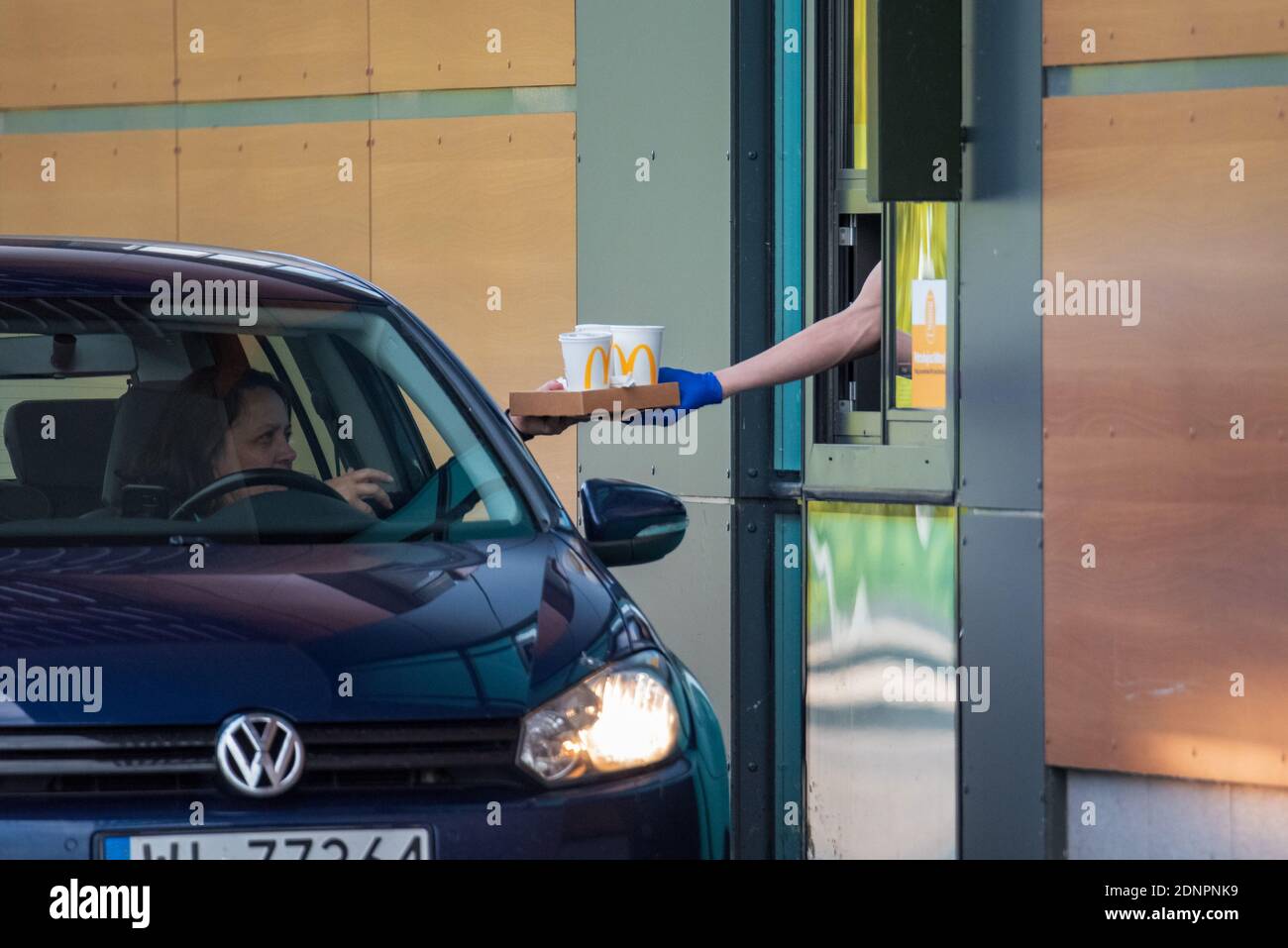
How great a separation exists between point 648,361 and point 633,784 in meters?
2.11

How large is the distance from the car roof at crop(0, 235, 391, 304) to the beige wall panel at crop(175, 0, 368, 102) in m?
3.51

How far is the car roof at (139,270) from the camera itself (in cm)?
437

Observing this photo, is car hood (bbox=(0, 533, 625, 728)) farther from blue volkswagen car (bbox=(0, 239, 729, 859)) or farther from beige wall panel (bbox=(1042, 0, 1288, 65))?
beige wall panel (bbox=(1042, 0, 1288, 65))

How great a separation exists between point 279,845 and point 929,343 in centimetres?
411

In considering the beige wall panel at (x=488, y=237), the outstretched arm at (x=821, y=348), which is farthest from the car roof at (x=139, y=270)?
the beige wall panel at (x=488, y=237)

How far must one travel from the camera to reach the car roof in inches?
172

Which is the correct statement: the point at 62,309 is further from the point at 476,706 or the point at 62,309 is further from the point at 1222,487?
the point at 1222,487

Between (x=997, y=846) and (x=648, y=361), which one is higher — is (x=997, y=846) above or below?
below

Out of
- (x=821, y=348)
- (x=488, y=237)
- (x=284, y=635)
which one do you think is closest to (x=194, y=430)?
(x=284, y=635)

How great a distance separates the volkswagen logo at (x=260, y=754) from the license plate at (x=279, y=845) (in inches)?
3.0

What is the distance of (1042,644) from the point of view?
6.59 m

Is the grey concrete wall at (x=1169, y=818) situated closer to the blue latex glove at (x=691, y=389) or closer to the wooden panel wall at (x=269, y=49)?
the blue latex glove at (x=691, y=389)
